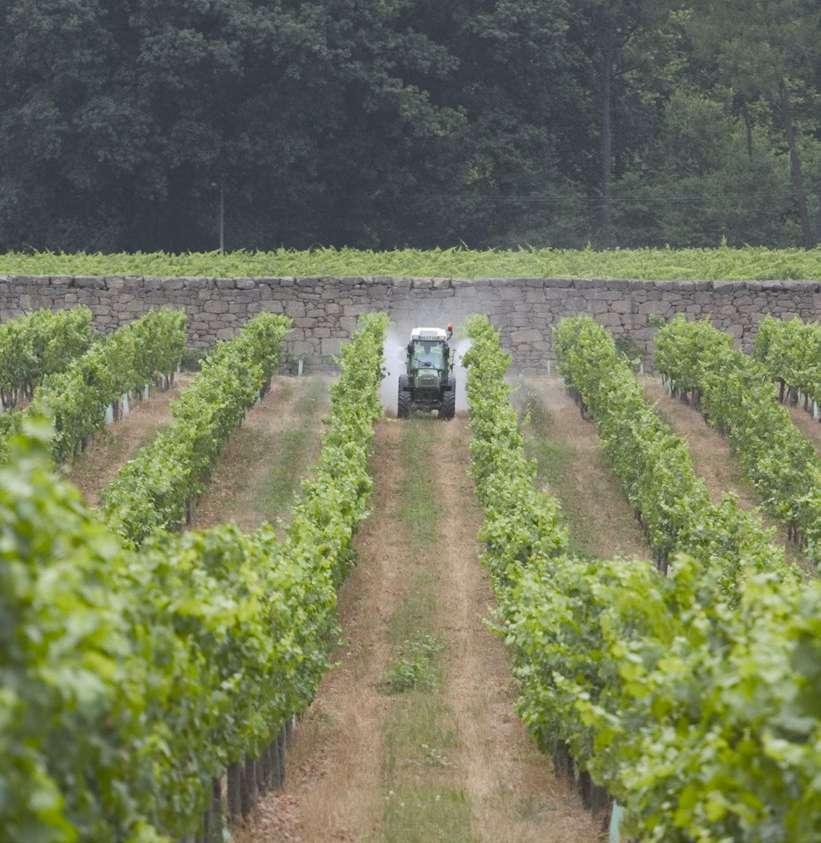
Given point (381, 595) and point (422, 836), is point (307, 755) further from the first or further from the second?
point (381, 595)

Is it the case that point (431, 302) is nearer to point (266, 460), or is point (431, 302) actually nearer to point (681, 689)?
point (266, 460)

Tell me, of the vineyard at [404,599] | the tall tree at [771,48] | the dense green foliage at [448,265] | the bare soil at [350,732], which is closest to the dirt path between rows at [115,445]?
A: the vineyard at [404,599]

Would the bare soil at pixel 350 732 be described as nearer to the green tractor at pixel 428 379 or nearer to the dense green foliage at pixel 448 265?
the green tractor at pixel 428 379

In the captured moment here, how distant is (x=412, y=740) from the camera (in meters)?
19.3

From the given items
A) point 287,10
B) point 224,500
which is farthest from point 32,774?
point 287,10

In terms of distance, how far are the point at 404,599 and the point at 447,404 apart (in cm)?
1306

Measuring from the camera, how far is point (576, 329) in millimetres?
43125

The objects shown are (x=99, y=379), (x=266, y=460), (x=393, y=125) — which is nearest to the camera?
(x=266, y=460)

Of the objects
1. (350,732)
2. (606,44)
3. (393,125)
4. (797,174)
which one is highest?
(606,44)

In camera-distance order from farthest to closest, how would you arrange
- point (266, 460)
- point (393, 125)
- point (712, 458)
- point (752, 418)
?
point (393, 125) < point (266, 460) < point (712, 458) < point (752, 418)

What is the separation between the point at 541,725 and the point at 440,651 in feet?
18.6

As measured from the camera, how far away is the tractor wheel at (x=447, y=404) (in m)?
37.6

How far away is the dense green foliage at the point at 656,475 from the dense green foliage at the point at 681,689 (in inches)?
62.2

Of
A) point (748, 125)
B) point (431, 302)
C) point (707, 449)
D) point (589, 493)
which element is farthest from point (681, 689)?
point (748, 125)
